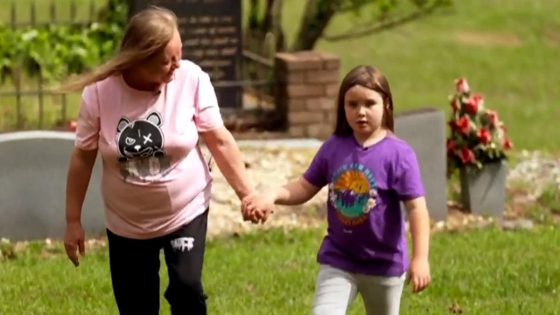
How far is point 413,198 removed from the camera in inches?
223

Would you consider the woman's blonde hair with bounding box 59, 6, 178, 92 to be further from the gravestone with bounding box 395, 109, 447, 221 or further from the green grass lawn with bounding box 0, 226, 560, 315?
the gravestone with bounding box 395, 109, 447, 221

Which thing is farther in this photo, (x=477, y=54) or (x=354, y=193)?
(x=477, y=54)

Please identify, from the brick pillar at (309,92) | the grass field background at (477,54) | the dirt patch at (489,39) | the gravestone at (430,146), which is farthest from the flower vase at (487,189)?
the dirt patch at (489,39)

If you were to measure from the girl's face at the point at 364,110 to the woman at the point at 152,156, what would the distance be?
0.53 m

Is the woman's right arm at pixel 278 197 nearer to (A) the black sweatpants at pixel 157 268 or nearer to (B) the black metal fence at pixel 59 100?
(A) the black sweatpants at pixel 157 268

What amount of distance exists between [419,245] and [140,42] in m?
1.31

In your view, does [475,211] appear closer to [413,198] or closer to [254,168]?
[254,168]

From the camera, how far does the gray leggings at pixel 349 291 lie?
5.69m

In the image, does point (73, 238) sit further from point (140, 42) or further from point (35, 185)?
point (35, 185)

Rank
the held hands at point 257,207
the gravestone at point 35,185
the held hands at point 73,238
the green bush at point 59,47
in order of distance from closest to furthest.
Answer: the held hands at point 257,207 < the held hands at point 73,238 < the gravestone at point 35,185 < the green bush at point 59,47

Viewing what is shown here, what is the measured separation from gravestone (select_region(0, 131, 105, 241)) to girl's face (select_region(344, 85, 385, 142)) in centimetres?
403

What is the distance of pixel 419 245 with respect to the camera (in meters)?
5.66

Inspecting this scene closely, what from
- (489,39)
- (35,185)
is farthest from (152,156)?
(489,39)

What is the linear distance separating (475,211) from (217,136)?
16.5 ft
